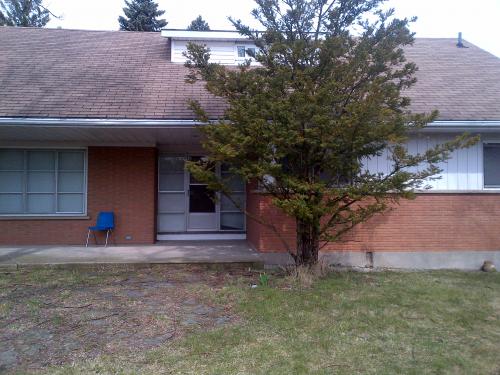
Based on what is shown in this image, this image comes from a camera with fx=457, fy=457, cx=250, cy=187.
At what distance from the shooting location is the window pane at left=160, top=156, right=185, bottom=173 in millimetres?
12219

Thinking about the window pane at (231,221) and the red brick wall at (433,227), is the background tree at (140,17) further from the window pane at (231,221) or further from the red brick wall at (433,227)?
the red brick wall at (433,227)

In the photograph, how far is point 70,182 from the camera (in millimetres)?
11211

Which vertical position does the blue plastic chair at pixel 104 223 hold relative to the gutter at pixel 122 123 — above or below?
below

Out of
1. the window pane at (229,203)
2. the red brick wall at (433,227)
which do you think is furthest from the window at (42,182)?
the red brick wall at (433,227)

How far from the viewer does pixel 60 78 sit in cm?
1116

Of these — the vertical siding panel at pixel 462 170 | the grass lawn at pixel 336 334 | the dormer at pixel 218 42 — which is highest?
the dormer at pixel 218 42

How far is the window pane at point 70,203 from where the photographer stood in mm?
11148

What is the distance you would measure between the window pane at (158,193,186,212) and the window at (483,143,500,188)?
729 centimetres

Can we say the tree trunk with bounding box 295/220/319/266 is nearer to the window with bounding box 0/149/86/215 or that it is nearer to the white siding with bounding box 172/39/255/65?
the window with bounding box 0/149/86/215

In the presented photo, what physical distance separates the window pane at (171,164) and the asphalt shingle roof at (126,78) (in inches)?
80.3

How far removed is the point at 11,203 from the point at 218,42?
281 inches

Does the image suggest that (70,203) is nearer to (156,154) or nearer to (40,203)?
(40,203)

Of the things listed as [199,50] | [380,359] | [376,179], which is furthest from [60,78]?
[380,359]

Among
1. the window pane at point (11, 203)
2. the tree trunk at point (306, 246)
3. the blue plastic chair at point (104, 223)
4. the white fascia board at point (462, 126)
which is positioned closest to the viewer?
the tree trunk at point (306, 246)
